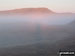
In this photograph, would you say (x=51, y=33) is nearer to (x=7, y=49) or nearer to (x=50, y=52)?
(x=50, y=52)

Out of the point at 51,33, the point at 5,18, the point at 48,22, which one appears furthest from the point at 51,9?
the point at 5,18

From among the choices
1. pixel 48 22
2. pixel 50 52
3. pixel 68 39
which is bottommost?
pixel 50 52

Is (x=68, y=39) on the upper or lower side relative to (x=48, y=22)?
lower

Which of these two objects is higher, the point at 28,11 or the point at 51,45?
the point at 28,11

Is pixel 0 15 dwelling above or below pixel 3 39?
above

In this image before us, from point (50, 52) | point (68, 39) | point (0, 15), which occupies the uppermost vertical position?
point (0, 15)

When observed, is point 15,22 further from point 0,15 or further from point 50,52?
point 50,52

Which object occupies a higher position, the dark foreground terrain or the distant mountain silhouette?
the distant mountain silhouette

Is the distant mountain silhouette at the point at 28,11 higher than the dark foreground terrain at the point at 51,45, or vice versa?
the distant mountain silhouette at the point at 28,11

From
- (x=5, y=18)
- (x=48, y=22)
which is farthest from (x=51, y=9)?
(x=5, y=18)
